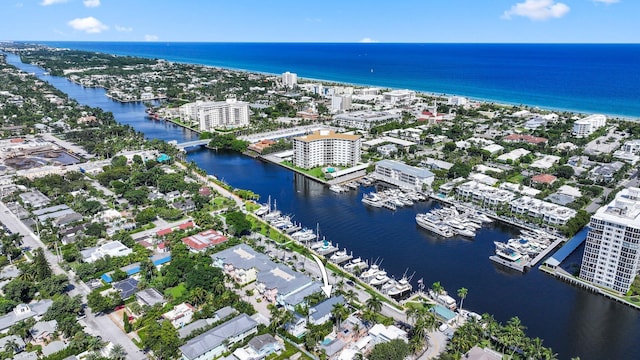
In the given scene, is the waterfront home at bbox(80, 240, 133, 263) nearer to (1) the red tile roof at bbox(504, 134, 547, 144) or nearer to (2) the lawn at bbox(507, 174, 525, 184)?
(2) the lawn at bbox(507, 174, 525, 184)

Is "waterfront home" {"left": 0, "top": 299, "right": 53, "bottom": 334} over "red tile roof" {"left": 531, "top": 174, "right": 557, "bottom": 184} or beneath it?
beneath

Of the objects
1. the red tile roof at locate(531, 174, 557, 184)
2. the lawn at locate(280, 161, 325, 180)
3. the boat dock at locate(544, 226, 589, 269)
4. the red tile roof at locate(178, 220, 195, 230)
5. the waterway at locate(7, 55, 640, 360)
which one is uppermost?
the red tile roof at locate(531, 174, 557, 184)

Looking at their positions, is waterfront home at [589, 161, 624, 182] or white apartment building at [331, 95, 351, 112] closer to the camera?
waterfront home at [589, 161, 624, 182]

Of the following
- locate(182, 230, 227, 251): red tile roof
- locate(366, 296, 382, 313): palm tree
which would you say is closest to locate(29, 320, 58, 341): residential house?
locate(182, 230, 227, 251): red tile roof

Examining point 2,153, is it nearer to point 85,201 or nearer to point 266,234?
point 85,201

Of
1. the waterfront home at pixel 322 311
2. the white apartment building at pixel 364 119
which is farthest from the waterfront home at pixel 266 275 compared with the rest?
the white apartment building at pixel 364 119

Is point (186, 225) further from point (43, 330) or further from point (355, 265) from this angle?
point (355, 265)

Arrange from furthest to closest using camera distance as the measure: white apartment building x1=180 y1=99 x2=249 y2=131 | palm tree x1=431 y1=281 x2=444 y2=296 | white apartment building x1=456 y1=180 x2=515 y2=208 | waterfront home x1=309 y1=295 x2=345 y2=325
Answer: white apartment building x1=180 y1=99 x2=249 y2=131, white apartment building x1=456 y1=180 x2=515 y2=208, palm tree x1=431 y1=281 x2=444 y2=296, waterfront home x1=309 y1=295 x2=345 y2=325
